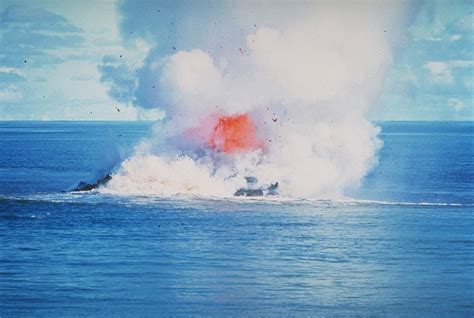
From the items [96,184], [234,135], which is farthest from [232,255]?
[96,184]

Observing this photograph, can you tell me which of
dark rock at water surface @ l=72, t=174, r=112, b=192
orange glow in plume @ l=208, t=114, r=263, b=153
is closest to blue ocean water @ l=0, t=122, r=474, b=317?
dark rock at water surface @ l=72, t=174, r=112, b=192

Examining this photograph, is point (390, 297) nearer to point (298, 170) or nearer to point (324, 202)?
point (324, 202)

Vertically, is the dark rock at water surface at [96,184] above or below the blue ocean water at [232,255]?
above

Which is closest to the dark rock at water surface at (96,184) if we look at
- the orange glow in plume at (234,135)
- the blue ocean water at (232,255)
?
the blue ocean water at (232,255)

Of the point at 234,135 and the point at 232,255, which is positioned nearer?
the point at 232,255

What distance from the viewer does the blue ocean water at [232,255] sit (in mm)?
43656

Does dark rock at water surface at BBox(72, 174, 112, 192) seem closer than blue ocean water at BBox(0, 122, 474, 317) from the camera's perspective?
No

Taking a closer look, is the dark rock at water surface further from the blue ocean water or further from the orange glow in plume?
the orange glow in plume

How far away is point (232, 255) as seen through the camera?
55.0 metres

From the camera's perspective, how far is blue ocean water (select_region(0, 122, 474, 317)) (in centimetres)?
4366

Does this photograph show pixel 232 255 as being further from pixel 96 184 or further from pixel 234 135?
pixel 96 184

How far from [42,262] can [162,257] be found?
6.00m

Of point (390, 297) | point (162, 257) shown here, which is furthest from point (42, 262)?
point (390, 297)

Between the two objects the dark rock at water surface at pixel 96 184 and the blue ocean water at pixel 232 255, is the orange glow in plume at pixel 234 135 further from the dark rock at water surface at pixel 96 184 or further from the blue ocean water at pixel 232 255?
the dark rock at water surface at pixel 96 184
